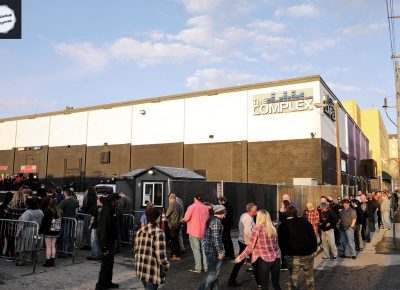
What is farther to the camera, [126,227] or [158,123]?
[158,123]

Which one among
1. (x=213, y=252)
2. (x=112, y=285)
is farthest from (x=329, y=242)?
(x=112, y=285)

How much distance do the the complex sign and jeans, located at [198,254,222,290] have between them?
24.5m

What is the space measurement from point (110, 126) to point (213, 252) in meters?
35.3

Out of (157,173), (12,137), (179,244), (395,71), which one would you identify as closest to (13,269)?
(179,244)

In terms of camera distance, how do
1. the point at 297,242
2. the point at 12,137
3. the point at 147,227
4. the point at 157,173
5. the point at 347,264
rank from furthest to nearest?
the point at 12,137 < the point at 157,173 < the point at 347,264 < the point at 297,242 < the point at 147,227

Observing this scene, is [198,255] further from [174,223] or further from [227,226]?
[174,223]

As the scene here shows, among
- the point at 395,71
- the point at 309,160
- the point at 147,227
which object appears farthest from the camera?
the point at 309,160

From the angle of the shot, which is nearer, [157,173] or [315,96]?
[157,173]

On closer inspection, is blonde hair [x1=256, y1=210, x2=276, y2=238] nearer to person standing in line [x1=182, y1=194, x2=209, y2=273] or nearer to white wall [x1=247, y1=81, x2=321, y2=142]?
person standing in line [x1=182, y1=194, x2=209, y2=273]

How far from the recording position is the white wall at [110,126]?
129 feet

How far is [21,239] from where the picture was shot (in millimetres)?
9219

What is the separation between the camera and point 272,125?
1215 inches

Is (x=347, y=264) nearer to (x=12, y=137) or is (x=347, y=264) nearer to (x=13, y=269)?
(x=13, y=269)

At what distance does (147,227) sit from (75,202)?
661 cm
